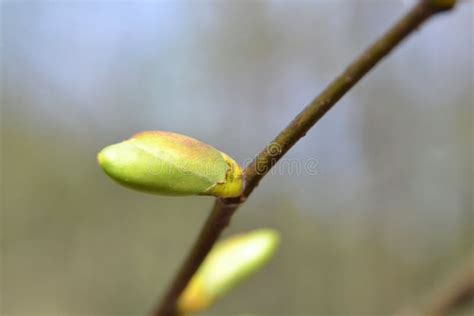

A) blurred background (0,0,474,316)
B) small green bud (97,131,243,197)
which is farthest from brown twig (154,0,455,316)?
blurred background (0,0,474,316)

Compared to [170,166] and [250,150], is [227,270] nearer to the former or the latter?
[170,166]

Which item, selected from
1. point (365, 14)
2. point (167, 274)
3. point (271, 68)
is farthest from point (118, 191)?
point (365, 14)

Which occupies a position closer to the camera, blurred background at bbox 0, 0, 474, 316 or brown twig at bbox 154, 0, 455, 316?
brown twig at bbox 154, 0, 455, 316

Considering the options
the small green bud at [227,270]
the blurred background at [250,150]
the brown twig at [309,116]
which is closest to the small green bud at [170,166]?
the brown twig at [309,116]

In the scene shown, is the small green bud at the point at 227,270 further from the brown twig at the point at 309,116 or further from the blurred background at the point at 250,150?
the blurred background at the point at 250,150

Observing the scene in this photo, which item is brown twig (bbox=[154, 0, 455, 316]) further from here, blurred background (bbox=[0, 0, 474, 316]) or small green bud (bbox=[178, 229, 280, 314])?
blurred background (bbox=[0, 0, 474, 316])
